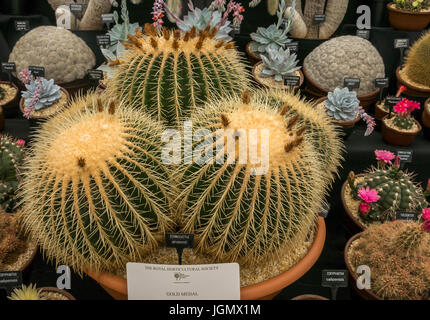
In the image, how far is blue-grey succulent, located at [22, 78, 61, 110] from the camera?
1633 mm

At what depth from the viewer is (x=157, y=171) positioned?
92cm

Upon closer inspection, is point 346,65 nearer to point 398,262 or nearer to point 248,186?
point 398,262

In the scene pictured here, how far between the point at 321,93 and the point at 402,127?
39 centimetres

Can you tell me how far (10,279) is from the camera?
1.02 m

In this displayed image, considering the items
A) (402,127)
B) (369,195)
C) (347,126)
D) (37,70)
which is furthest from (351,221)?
(37,70)

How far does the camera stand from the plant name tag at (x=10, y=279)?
1.01 m

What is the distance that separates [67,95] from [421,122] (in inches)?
61.0

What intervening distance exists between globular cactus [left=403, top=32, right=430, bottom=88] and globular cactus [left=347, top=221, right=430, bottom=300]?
3.16 ft

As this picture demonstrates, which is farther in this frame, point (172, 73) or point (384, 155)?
point (384, 155)

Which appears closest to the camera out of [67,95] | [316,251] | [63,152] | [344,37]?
[63,152]
